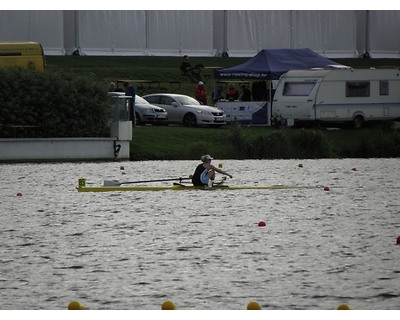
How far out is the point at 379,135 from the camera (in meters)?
48.7

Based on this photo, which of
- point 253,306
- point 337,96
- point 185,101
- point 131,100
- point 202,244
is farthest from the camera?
point 337,96

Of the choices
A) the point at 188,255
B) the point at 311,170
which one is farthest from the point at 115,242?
the point at 311,170

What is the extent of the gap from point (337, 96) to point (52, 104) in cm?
1253

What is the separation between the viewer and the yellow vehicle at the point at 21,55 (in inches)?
1989

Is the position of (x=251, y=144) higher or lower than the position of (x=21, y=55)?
lower

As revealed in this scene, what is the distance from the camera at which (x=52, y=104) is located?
45.7 m

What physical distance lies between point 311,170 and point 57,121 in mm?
9119

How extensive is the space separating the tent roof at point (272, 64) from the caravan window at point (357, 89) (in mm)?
2483

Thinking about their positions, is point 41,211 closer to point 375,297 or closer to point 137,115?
point 375,297

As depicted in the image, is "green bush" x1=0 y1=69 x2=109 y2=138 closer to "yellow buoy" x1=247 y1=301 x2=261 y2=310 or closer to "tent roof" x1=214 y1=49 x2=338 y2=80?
"tent roof" x1=214 y1=49 x2=338 y2=80

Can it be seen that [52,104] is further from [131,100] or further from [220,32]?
[220,32]

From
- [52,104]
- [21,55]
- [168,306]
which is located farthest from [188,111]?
[168,306]

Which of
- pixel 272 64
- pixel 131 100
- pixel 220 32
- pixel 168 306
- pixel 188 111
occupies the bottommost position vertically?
pixel 168 306

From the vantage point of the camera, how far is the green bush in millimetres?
44906
